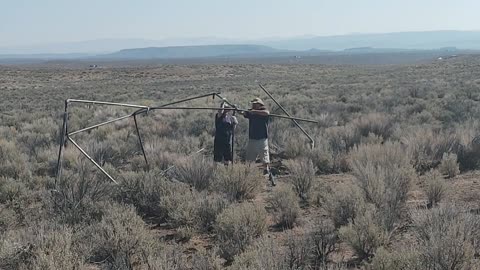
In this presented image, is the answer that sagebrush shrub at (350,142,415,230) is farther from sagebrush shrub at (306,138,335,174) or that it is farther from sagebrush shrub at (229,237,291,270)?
sagebrush shrub at (229,237,291,270)

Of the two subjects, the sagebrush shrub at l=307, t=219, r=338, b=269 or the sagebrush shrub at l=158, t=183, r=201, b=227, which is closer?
the sagebrush shrub at l=307, t=219, r=338, b=269

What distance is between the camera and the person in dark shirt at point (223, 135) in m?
12.3

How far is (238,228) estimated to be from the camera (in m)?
6.91

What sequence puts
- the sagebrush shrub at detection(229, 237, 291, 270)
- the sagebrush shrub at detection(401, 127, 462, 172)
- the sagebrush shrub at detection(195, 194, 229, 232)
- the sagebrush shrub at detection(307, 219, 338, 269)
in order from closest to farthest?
the sagebrush shrub at detection(229, 237, 291, 270)
the sagebrush shrub at detection(307, 219, 338, 269)
the sagebrush shrub at detection(195, 194, 229, 232)
the sagebrush shrub at detection(401, 127, 462, 172)

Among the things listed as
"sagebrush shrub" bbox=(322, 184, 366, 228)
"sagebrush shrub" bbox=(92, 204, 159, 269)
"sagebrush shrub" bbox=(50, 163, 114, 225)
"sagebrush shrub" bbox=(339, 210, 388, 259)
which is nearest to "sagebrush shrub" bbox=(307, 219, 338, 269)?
"sagebrush shrub" bbox=(339, 210, 388, 259)

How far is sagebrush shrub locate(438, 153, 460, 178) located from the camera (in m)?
10.8

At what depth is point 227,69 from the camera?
9931 cm

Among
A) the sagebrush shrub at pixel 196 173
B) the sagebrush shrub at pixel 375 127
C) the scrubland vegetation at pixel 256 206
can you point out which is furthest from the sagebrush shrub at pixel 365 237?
the sagebrush shrub at pixel 375 127

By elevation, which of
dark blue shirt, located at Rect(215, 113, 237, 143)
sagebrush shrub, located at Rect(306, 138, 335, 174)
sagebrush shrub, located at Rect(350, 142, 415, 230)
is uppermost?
dark blue shirt, located at Rect(215, 113, 237, 143)

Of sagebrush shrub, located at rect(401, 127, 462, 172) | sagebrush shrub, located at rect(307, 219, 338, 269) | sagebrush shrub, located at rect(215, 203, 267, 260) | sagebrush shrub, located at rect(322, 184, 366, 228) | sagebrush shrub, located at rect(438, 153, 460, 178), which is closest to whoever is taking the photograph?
sagebrush shrub, located at rect(307, 219, 338, 269)

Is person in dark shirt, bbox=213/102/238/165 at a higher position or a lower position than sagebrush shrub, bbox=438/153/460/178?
higher

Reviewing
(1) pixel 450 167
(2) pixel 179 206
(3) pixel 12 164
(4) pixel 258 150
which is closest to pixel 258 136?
(4) pixel 258 150

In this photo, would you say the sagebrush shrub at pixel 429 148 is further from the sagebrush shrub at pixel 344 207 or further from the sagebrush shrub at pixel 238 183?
the sagebrush shrub at pixel 344 207

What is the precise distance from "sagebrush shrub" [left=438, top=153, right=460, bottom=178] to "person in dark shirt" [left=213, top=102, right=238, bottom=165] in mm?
4742
